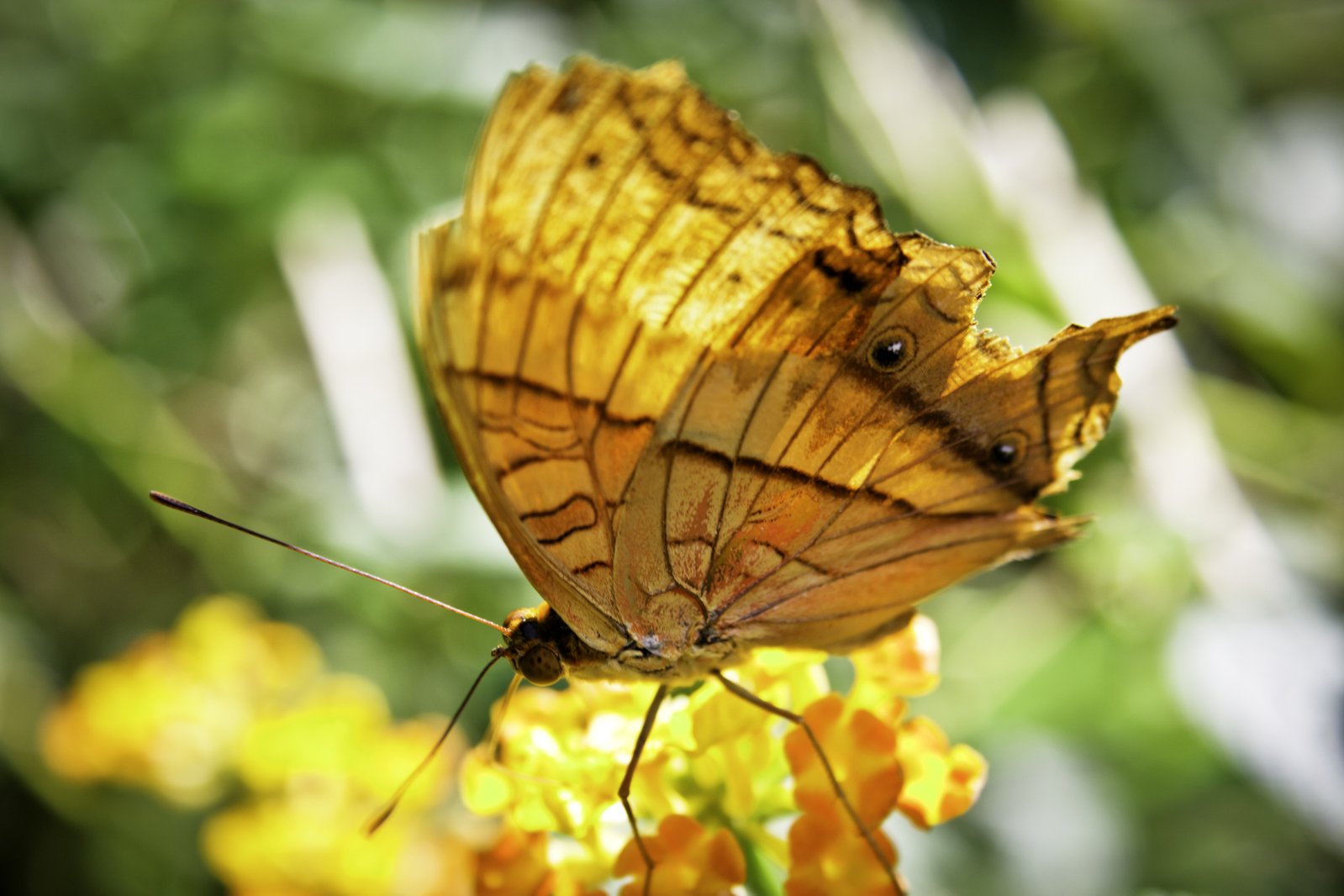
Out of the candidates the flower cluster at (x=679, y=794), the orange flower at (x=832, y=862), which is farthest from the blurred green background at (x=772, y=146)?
the orange flower at (x=832, y=862)

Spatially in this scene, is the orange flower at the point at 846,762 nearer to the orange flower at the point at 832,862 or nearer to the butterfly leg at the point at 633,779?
the orange flower at the point at 832,862

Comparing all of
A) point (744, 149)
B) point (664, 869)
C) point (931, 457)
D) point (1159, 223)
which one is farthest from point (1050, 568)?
point (744, 149)

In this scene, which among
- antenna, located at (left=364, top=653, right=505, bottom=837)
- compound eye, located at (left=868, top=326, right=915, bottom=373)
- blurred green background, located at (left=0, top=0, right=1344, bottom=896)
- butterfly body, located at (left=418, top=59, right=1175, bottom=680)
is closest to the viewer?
butterfly body, located at (left=418, top=59, right=1175, bottom=680)

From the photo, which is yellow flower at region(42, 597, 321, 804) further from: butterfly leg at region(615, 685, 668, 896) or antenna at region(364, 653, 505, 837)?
butterfly leg at region(615, 685, 668, 896)

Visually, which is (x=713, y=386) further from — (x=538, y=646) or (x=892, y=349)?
(x=538, y=646)

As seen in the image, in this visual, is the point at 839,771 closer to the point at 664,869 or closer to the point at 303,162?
the point at 664,869

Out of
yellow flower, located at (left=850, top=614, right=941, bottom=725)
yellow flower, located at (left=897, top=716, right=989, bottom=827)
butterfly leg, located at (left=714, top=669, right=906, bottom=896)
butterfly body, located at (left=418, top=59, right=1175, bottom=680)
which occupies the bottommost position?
butterfly leg, located at (left=714, top=669, right=906, bottom=896)

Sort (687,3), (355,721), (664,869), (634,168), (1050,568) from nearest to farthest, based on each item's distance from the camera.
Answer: (634,168), (664,869), (355,721), (1050,568), (687,3)

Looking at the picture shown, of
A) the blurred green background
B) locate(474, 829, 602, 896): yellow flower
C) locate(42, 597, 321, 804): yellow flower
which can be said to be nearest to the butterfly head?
locate(474, 829, 602, 896): yellow flower
